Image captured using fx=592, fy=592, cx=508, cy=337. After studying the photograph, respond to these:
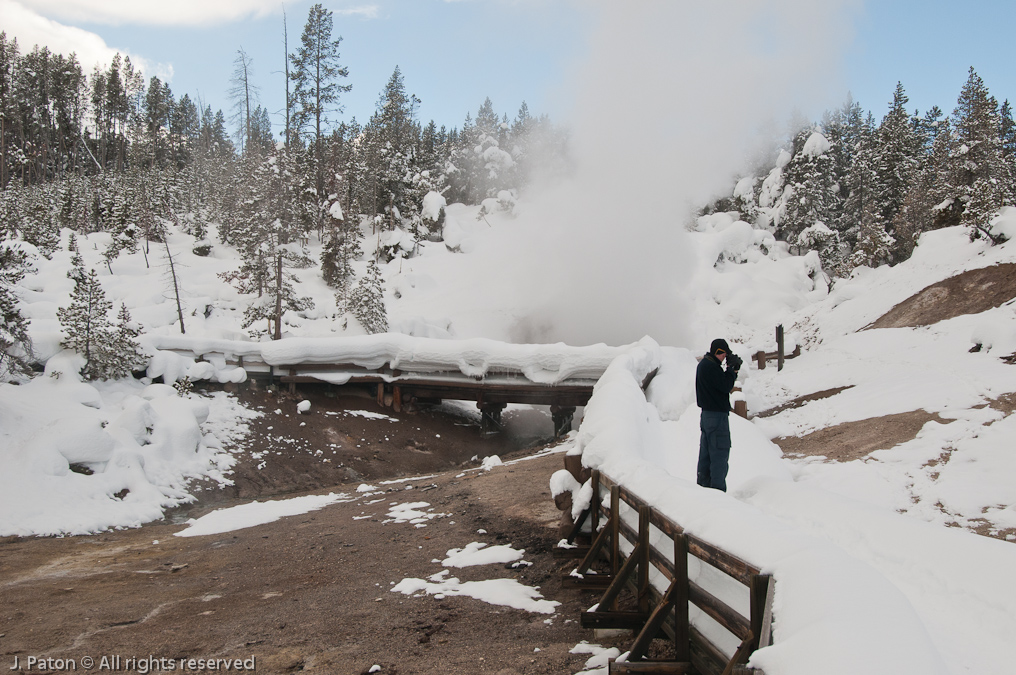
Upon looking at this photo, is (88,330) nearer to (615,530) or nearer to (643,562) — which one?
(615,530)

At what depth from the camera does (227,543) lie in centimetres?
898

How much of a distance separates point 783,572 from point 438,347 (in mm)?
16768

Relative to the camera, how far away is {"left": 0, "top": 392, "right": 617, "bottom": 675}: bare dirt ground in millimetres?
4625

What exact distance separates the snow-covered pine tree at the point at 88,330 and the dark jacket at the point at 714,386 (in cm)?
1495

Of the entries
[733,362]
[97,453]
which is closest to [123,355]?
[97,453]

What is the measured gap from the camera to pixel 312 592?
6.33 meters

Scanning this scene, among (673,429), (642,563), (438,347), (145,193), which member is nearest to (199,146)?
(145,193)

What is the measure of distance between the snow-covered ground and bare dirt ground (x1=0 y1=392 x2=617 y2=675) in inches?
26.0

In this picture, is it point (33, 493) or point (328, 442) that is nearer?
point (33, 493)

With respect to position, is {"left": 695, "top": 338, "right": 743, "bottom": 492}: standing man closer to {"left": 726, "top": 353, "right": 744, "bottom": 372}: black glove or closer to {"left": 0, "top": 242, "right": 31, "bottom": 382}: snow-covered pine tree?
{"left": 726, "top": 353, "right": 744, "bottom": 372}: black glove

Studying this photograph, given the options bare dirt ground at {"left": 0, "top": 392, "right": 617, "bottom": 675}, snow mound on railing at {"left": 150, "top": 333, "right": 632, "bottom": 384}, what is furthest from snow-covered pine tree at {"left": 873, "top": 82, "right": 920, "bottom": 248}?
bare dirt ground at {"left": 0, "top": 392, "right": 617, "bottom": 675}

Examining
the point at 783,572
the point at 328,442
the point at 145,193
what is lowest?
the point at 328,442

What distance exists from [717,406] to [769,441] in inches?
193

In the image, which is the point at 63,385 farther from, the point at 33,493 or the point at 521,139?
the point at 521,139
